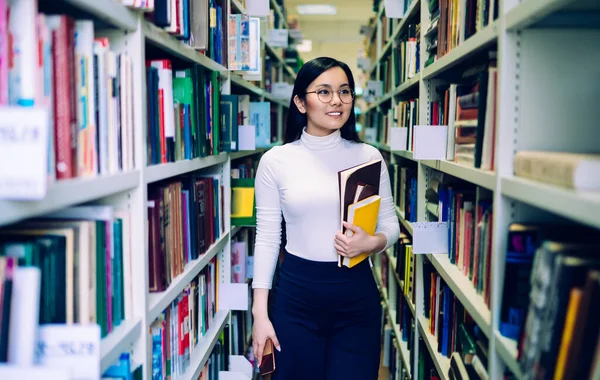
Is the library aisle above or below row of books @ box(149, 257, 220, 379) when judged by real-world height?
above

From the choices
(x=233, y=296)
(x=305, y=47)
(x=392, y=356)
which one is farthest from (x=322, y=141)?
(x=305, y=47)

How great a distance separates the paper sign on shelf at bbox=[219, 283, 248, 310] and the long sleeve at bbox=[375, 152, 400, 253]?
27.7 inches

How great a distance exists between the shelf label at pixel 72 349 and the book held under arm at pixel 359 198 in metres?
0.92

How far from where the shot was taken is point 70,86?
948mm

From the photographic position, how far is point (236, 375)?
7.46ft

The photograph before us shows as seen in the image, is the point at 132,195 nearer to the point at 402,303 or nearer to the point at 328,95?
the point at 328,95

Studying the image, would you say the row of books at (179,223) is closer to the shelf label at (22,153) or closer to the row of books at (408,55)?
the shelf label at (22,153)

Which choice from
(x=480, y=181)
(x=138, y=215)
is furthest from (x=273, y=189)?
(x=480, y=181)

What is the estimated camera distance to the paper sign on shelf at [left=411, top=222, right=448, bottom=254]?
1.87m

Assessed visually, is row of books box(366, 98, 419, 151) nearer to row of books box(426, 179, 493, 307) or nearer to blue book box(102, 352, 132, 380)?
row of books box(426, 179, 493, 307)

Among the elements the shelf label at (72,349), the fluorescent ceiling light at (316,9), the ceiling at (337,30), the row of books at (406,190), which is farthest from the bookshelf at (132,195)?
the ceiling at (337,30)

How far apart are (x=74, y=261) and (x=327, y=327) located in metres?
0.94

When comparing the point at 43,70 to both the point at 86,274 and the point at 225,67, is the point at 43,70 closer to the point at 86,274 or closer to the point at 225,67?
the point at 86,274

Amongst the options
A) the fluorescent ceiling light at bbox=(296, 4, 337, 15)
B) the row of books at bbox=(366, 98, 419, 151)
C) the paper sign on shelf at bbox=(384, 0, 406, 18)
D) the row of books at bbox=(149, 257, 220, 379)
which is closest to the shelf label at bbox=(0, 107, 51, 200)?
the row of books at bbox=(149, 257, 220, 379)
